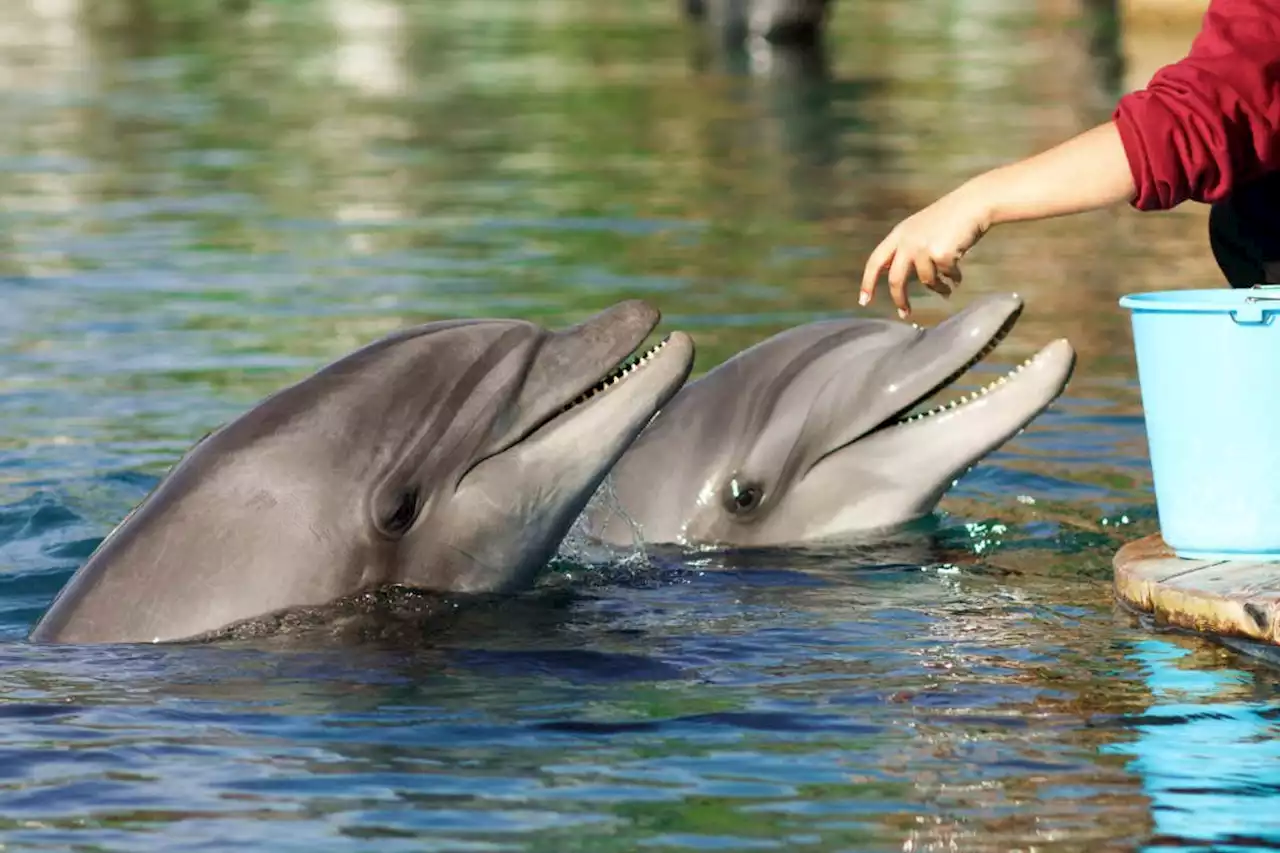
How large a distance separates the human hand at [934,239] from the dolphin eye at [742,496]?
6.30 feet

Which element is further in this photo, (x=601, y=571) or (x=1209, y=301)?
(x=601, y=571)

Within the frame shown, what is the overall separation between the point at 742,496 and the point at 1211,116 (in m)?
2.47

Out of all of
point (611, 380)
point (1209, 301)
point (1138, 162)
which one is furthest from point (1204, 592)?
point (611, 380)

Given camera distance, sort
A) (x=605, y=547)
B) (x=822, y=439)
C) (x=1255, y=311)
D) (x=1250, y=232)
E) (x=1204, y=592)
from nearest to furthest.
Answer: (x=1255, y=311)
(x=1204, y=592)
(x=1250, y=232)
(x=605, y=547)
(x=822, y=439)

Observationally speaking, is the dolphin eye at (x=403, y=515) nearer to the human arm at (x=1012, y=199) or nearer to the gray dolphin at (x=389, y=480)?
the gray dolphin at (x=389, y=480)

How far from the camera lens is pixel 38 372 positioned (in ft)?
41.8

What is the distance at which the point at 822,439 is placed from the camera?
8.35 metres

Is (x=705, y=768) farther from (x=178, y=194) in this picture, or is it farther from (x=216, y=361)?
(x=178, y=194)

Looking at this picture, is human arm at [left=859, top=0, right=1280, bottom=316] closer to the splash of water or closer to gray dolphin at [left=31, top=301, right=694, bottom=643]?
gray dolphin at [left=31, top=301, right=694, bottom=643]

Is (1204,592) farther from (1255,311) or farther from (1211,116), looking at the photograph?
(1211,116)

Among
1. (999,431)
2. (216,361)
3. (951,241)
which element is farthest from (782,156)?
(951,241)

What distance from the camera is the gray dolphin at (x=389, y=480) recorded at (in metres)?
6.63

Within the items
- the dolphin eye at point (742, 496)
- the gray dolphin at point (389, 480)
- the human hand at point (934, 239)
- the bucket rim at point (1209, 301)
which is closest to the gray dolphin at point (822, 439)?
the dolphin eye at point (742, 496)

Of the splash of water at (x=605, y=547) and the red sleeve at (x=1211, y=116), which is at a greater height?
the red sleeve at (x=1211, y=116)
